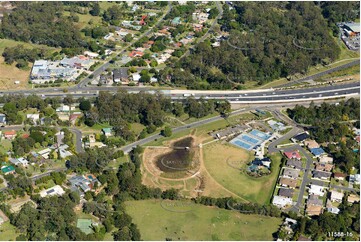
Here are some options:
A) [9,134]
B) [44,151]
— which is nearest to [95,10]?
[9,134]

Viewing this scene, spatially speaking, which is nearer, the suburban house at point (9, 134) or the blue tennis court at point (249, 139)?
the blue tennis court at point (249, 139)

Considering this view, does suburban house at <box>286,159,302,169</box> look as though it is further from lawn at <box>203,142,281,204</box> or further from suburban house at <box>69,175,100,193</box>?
suburban house at <box>69,175,100,193</box>

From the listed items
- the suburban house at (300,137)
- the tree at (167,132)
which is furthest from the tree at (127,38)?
the suburban house at (300,137)

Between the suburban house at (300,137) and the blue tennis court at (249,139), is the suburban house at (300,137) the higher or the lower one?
the higher one

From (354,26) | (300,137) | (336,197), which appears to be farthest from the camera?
(354,26)

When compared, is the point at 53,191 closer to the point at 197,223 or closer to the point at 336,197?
the point at 197,223

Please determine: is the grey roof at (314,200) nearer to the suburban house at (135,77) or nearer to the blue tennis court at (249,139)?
the blue tennis court at (249,139)
